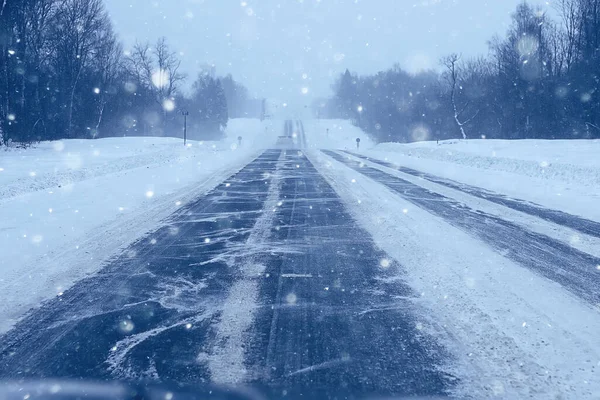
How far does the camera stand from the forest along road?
9.89ft

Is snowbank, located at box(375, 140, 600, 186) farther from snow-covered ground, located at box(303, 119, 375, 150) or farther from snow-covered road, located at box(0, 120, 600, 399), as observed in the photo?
snow-covered ground, located at box(303, 119, 375, 150)

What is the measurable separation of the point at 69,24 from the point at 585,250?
4352 cm

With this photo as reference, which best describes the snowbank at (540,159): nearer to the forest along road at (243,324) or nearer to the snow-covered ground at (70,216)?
the snow-covered ground at (70,216)

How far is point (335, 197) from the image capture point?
11180 mm

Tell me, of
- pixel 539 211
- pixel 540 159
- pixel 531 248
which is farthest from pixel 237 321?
pixel 540 159

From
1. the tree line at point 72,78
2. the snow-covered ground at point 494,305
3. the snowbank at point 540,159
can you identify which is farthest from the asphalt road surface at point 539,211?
the tree line at point 72,78

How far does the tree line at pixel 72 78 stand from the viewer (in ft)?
96.1

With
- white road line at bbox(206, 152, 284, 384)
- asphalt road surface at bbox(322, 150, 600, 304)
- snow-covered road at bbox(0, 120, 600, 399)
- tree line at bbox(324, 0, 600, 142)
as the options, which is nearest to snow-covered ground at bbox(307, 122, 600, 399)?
snow-covered road at bbox(0, 120, 600, 399)

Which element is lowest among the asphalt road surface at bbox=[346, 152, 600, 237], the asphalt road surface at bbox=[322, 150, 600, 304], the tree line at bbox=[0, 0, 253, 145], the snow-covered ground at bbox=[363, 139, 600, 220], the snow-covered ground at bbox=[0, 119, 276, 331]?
the snow-covered ground at bbox=[0, 119, 276, 331]

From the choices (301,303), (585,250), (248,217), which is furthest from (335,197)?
(301,303)

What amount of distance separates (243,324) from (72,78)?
4300cm

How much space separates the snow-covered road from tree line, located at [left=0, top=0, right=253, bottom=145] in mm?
25114

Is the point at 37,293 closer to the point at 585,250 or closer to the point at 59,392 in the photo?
the point at 59,392

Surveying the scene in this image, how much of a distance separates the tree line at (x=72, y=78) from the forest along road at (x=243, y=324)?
27.4 metres
